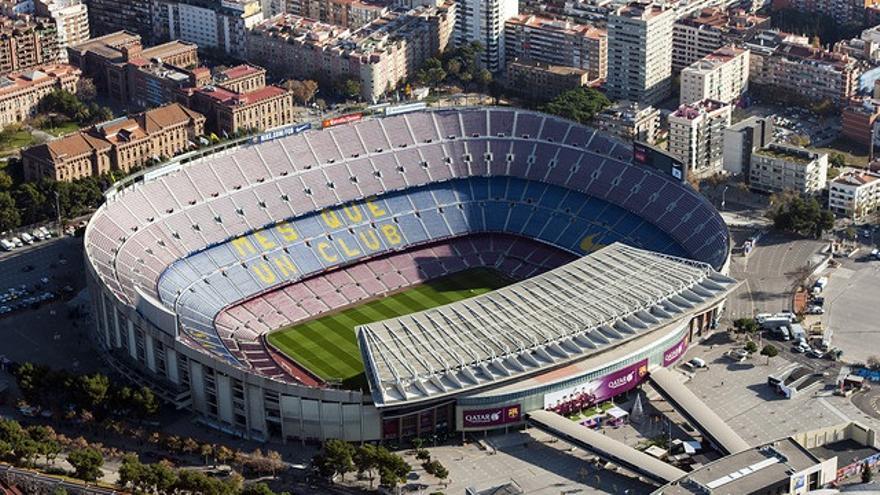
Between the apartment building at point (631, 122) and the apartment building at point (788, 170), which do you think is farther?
the apartment building at point (631, 122)

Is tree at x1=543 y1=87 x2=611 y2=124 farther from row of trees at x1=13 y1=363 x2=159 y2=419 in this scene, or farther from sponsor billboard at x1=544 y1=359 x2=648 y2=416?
row of trees at x1=13 y1=363 x2=159 y2=419

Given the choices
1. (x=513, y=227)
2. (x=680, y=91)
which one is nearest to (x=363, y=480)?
(x=513, y=227)

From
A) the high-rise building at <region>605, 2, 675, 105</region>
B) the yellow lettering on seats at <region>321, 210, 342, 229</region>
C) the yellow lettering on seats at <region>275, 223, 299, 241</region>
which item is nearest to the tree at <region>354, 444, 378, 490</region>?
the yellow lettering on seats at <region>275, 223, 299, 241</region>

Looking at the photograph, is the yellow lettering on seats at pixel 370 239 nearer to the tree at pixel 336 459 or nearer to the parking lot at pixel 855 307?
the tree at pixel 336 459

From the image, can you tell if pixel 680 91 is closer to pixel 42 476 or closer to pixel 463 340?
pixel 463 340

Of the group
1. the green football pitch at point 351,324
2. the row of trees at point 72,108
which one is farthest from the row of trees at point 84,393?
the row of trees at point 72,108
